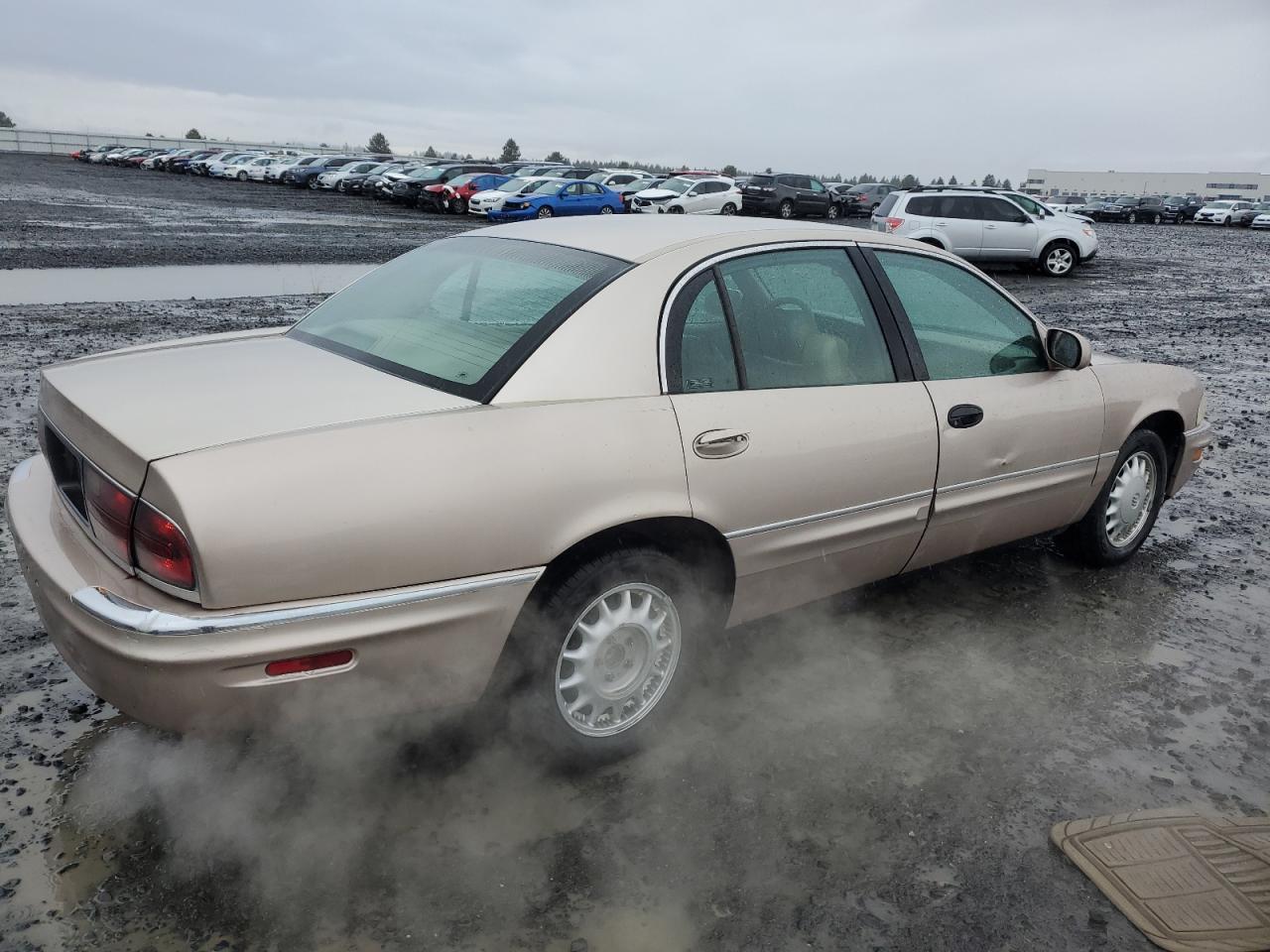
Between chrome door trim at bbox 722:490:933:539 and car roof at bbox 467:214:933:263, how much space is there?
35.1 inches

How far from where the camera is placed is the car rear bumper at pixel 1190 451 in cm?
464

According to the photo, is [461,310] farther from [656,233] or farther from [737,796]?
[737,796]

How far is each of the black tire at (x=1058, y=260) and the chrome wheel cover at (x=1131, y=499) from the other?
15.7 meters

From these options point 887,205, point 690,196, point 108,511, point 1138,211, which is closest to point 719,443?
point 108,511

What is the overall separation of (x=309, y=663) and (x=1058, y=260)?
1938cm

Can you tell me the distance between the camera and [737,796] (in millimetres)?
2854

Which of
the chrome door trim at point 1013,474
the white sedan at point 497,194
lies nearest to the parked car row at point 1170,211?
the white sedan at point 497,194

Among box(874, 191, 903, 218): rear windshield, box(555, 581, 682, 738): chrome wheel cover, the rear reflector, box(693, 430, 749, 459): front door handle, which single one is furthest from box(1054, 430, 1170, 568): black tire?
box(874, 191, 903, 218): rear windshield

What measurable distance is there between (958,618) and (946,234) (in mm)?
15735

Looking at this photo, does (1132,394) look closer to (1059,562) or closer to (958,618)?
(1059,562)

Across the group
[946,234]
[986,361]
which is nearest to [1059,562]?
[986,361]

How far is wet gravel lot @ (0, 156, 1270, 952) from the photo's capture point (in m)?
2.37

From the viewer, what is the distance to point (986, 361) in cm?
377

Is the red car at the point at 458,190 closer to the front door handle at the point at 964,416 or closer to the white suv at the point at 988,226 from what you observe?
the white suv at the point at 988,226
